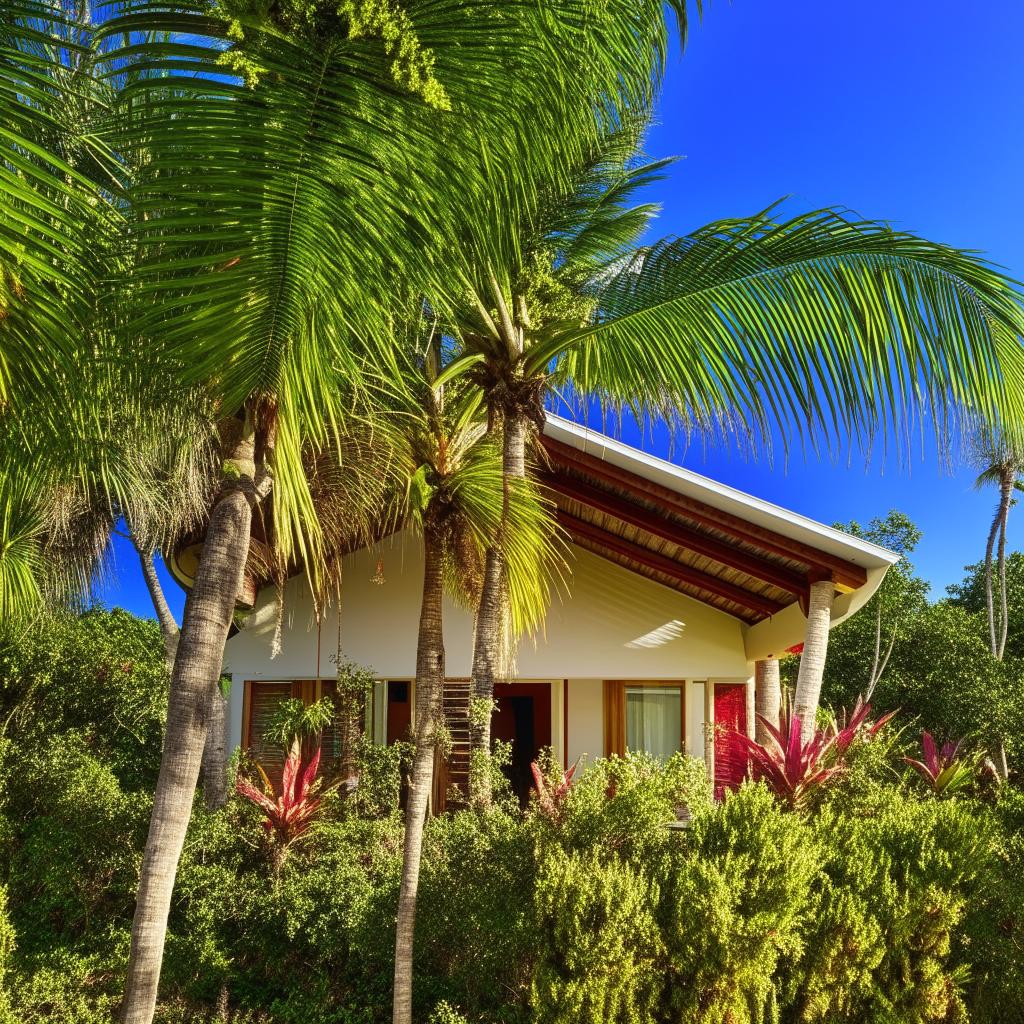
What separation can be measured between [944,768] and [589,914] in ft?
25.6

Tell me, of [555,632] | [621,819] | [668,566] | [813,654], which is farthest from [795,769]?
[555,632]

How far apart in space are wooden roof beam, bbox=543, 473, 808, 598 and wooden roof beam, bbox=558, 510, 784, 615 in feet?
2.90

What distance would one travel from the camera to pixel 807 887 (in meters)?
5.31

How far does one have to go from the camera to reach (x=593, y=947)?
5.04 m

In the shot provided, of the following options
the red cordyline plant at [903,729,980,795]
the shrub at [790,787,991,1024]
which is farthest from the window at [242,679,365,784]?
the shrub at [790,787,991,1024]

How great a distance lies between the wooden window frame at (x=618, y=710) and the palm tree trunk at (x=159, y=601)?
634 centimetres

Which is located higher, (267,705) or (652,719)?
(267,705)

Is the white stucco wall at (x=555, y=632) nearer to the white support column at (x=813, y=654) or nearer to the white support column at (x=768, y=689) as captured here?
the white support column at (x=768, y=689)

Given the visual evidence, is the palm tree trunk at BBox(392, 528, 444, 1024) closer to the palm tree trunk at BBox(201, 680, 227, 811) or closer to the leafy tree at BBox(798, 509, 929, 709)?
the palm tree trunk at BBox(201, 680, 227, 811)

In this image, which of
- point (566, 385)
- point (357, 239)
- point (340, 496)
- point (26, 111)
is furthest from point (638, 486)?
point (26, 111)

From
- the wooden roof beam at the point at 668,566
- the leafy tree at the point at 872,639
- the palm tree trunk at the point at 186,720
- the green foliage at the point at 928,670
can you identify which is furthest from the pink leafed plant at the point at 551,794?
the leafy tree at the point at 872,639

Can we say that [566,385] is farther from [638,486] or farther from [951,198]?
[951,198]

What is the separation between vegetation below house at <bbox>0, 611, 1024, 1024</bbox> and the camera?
16.9 ft

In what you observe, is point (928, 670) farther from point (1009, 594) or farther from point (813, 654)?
point (813, 654)
